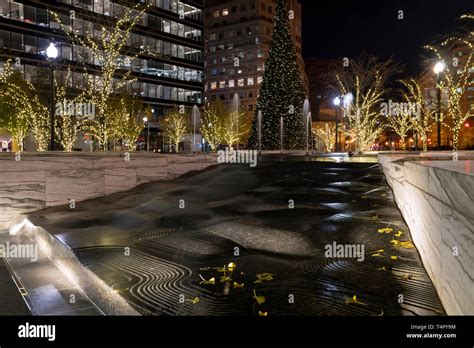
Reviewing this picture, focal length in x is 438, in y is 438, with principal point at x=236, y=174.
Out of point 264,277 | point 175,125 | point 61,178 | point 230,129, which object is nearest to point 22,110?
point 61,178

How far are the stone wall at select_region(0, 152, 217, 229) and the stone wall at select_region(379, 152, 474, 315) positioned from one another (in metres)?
9.36

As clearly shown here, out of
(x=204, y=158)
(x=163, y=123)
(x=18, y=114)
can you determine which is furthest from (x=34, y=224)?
(x=163, y=123)

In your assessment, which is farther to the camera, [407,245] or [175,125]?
[175,125]

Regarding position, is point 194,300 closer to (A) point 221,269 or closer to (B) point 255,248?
(A) point 221,269

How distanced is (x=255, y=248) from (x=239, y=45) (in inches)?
4122

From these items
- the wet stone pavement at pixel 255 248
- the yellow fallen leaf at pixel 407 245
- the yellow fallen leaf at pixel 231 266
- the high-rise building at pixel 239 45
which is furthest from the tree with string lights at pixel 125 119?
the high-rise building at pixel 239 45

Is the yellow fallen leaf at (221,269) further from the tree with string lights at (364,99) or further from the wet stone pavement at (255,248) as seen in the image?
the tree with string lights at (364,99)

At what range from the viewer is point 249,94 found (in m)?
104

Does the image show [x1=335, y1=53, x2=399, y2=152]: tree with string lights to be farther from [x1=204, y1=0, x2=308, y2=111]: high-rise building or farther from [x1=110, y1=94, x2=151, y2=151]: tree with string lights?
[x1=204, y1=0, x2=308, y2=111]: high-rise building

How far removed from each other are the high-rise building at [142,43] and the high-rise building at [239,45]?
24.1 m

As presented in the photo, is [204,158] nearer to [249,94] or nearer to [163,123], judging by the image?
[163,123]

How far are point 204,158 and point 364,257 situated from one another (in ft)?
41.6

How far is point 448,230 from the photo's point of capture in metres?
3.85

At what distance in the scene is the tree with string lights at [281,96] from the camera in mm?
35219
